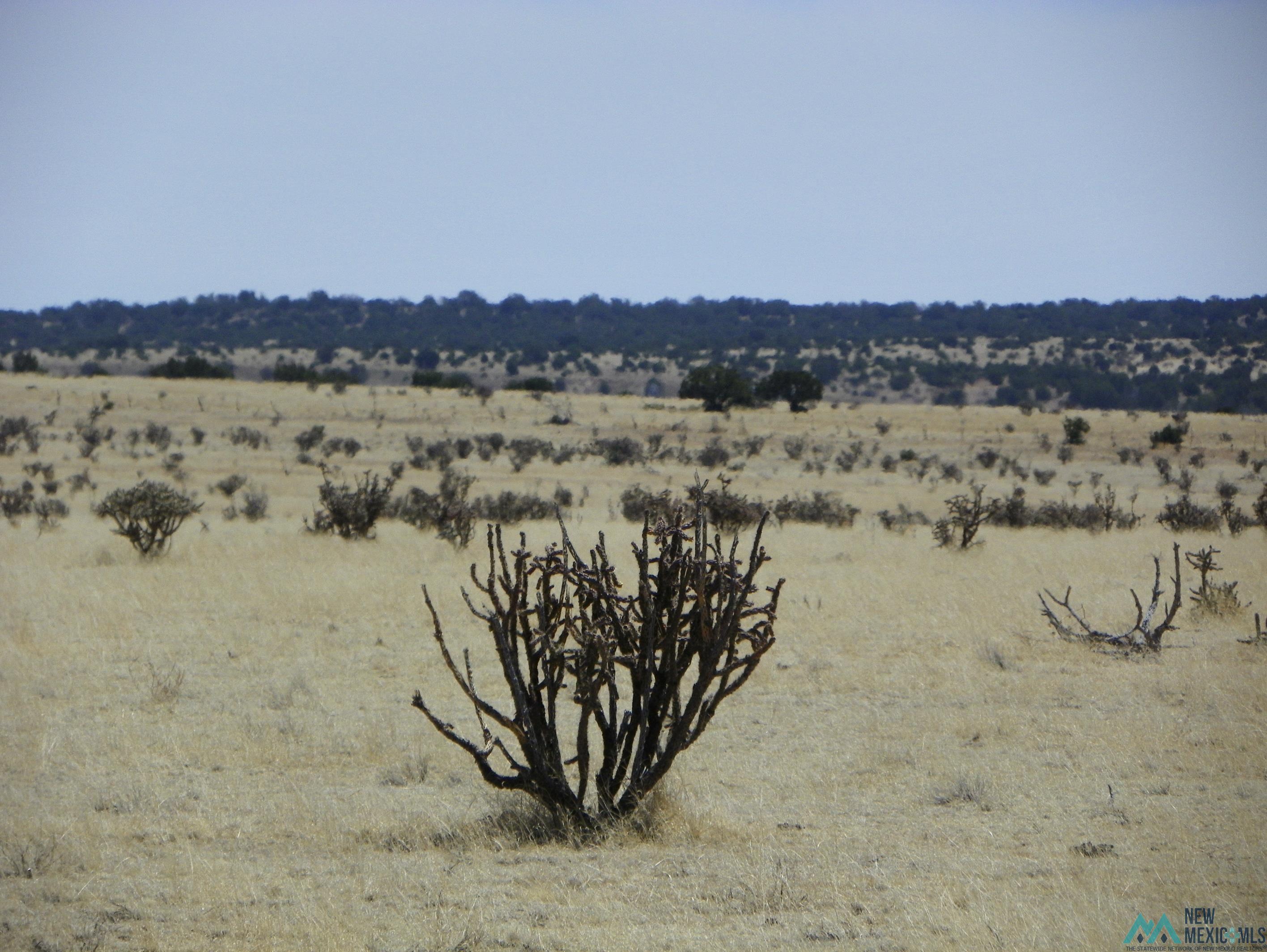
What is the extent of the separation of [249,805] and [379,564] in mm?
9574

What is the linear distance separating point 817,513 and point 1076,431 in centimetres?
2495

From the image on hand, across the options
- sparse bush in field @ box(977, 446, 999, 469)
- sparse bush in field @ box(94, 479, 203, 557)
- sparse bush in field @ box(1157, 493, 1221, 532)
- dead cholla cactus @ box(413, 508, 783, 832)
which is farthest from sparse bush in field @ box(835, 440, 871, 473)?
dead cholla cactus @ box(413, 508, 783, 832)

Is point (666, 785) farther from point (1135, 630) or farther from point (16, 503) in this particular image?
point (16, 503)

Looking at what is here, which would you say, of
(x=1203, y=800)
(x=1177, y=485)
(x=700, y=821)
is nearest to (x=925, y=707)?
(x=1203, y=800)

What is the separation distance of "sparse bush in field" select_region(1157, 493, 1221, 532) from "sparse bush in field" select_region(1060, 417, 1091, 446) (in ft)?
74.9

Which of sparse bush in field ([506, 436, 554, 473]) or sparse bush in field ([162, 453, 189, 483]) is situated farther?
sparse bush in field ([506, 436, 554, 473])

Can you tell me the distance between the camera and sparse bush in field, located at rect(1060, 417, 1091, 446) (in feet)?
144

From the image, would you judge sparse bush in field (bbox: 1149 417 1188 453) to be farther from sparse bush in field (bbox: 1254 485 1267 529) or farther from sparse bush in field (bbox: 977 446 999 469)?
sparse bush in field (bbox: 1254 485 1267 529)

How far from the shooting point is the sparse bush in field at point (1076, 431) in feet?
144

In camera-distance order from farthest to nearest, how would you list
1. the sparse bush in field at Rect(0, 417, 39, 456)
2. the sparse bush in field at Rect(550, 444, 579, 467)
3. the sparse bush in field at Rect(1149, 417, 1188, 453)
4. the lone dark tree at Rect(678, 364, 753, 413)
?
the lone dark tree at Rect(678, 364, 753, 413), the sparse bush in field at Rect(1149, 417, 1188, 453), the sparse bush in field at Rect(550, 444, 579, 467), the sparse bush in field at Rect(0, 417, 39, 456)

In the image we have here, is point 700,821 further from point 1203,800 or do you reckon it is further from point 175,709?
point 175,709

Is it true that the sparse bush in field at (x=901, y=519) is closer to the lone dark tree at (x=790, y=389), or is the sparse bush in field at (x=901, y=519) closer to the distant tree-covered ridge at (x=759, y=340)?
the lone dark tree at (x=790, y=389)

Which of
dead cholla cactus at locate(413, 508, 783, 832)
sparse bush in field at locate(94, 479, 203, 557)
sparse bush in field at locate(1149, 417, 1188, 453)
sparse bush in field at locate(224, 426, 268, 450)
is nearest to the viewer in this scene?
dead cholla cactus at locate(413, 508, 783, 832)

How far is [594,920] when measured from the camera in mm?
4711
